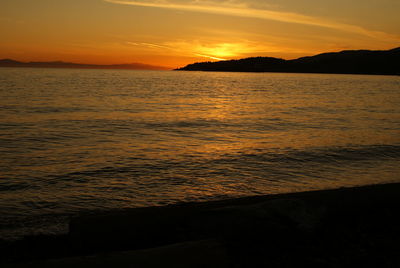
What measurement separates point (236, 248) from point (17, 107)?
107ft

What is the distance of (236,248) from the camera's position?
5.52m

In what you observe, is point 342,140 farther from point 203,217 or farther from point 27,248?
point 27,248

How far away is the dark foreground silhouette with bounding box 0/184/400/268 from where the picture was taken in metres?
5.11

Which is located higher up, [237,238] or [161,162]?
[237,238]

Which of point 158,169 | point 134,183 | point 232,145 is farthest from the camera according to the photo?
point 232,145

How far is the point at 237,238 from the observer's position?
5863 mm

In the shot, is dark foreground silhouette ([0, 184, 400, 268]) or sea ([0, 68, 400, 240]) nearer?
dark foreground silhouette ([0, 184, 400, 268])

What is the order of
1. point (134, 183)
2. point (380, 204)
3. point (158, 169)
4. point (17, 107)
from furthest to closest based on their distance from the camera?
point (17, 107)
point (158, 169)
point (134, 183)
point (380, 204)

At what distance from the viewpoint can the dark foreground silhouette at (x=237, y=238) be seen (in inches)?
201

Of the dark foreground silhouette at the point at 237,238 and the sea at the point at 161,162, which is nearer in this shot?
the dark foreground silhouette at the point at 237,238

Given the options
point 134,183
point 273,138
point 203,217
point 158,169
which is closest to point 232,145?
point 273,138

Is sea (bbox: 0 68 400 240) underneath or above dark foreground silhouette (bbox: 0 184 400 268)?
underneath

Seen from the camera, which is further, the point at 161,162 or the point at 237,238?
the point at 161,162

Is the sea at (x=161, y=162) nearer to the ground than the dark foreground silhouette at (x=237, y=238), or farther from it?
nearer to the ground
